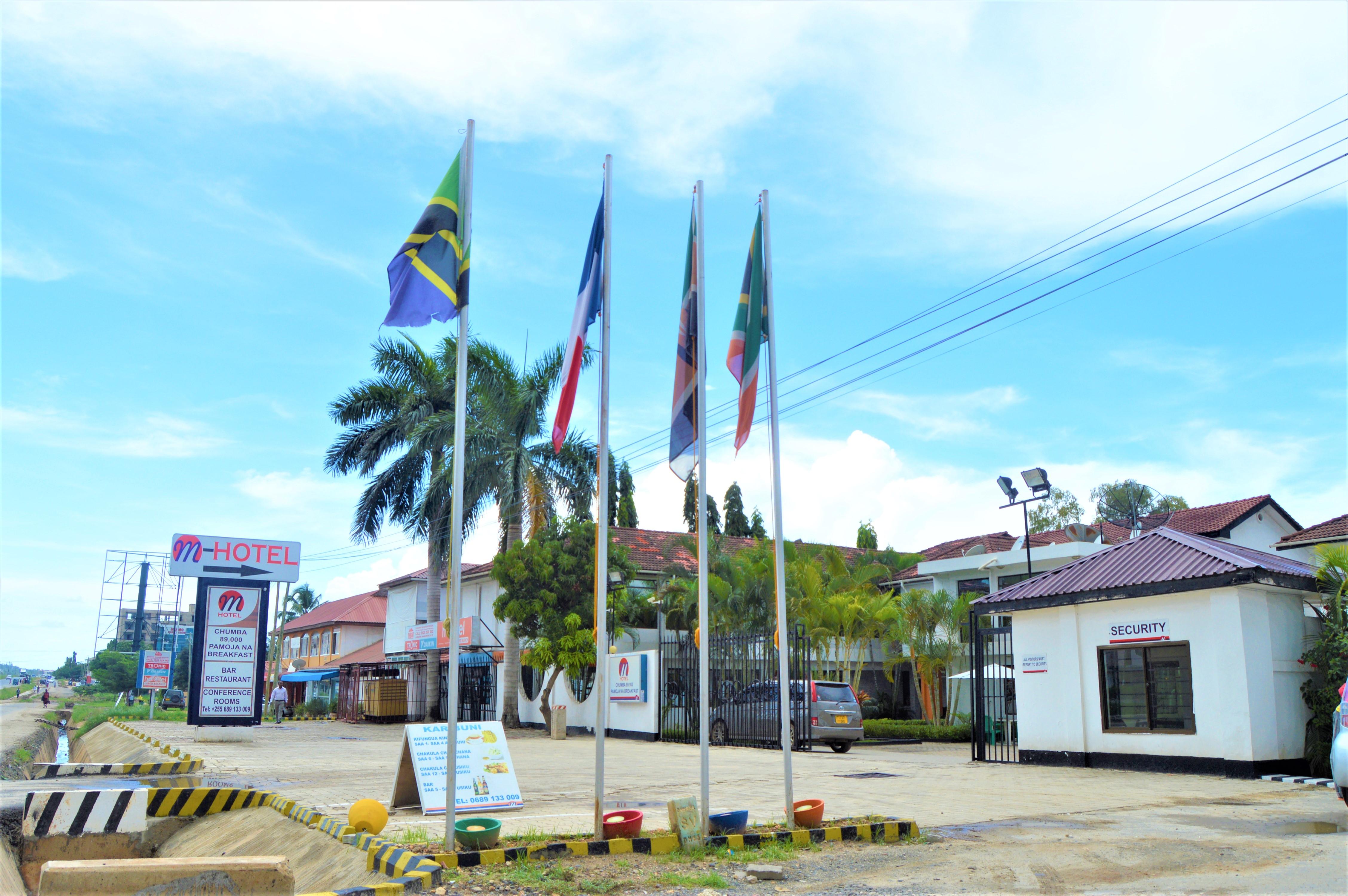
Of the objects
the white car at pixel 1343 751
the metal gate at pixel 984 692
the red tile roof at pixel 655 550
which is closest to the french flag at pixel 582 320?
the white car at pixel 1343 751

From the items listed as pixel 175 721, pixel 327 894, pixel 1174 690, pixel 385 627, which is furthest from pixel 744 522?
pixel 327 894

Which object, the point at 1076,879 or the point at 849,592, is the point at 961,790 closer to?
the point at 1076,879

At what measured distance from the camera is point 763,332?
9625 millimetres

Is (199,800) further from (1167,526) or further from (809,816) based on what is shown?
(1167,526)

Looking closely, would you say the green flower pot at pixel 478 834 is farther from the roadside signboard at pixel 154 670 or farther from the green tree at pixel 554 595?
A: the roadside signboard at pixel 154 670

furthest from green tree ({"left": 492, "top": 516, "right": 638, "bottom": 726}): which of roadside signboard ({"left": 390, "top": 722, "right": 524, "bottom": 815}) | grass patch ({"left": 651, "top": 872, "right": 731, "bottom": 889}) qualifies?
grass patch ({"left": 651, "top": 872, "right": 731, "bottom": 889})

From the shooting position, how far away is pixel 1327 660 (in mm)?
13898

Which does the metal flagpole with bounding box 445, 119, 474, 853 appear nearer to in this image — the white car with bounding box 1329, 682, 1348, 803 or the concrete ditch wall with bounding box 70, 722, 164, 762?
the white car with bounding box 1329, 682, 1348, 803

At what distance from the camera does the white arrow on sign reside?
24.0 metres

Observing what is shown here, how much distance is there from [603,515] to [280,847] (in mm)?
4202

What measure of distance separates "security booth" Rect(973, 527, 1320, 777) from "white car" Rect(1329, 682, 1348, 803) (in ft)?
18.6

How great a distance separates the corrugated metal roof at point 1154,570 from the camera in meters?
14.1

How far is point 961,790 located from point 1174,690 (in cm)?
436

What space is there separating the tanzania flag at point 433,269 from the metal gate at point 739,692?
13.3 metres
